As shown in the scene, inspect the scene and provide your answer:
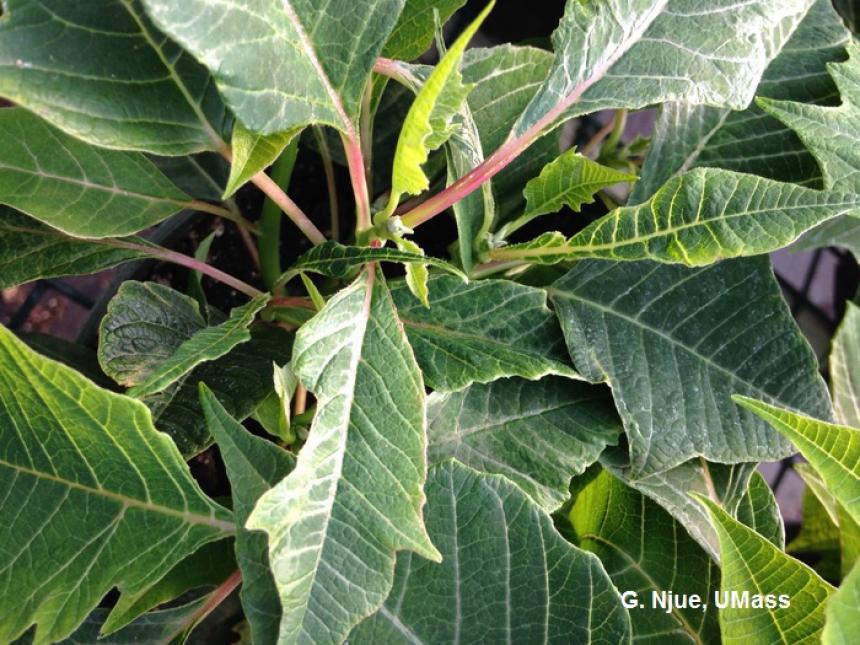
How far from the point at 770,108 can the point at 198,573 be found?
0.45 meters

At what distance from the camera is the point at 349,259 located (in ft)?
1.42

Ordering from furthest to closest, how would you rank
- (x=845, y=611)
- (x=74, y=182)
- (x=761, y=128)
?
(x=761, y=128) → (x=74, y=182) → (x=845, y=611)

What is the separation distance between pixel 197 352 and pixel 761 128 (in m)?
0.42

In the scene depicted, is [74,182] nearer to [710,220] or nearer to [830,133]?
[710,220]

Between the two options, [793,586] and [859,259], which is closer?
[793,586]

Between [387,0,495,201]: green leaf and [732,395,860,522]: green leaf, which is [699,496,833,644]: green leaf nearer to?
[732,395,860,522]: green leaf

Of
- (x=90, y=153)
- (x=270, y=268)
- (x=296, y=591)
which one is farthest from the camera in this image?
(x=270, y=268)

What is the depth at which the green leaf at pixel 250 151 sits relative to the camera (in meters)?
0.38

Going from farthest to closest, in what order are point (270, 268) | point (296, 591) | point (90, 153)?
point (270, 268) < point (90, 153) < point (296, 591)

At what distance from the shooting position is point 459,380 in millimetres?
473

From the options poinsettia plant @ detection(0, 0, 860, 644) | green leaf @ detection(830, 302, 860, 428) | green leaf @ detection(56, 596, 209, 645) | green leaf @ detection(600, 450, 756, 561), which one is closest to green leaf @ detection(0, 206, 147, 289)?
poinsettia plant @ detection(0, 0, 860, 644)

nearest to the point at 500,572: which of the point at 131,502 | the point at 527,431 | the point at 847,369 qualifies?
the point at 527,431

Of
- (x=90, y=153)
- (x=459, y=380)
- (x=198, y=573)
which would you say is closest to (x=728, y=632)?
(x=459, y=380)

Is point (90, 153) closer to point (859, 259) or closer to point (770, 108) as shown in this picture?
point (770, 108)
